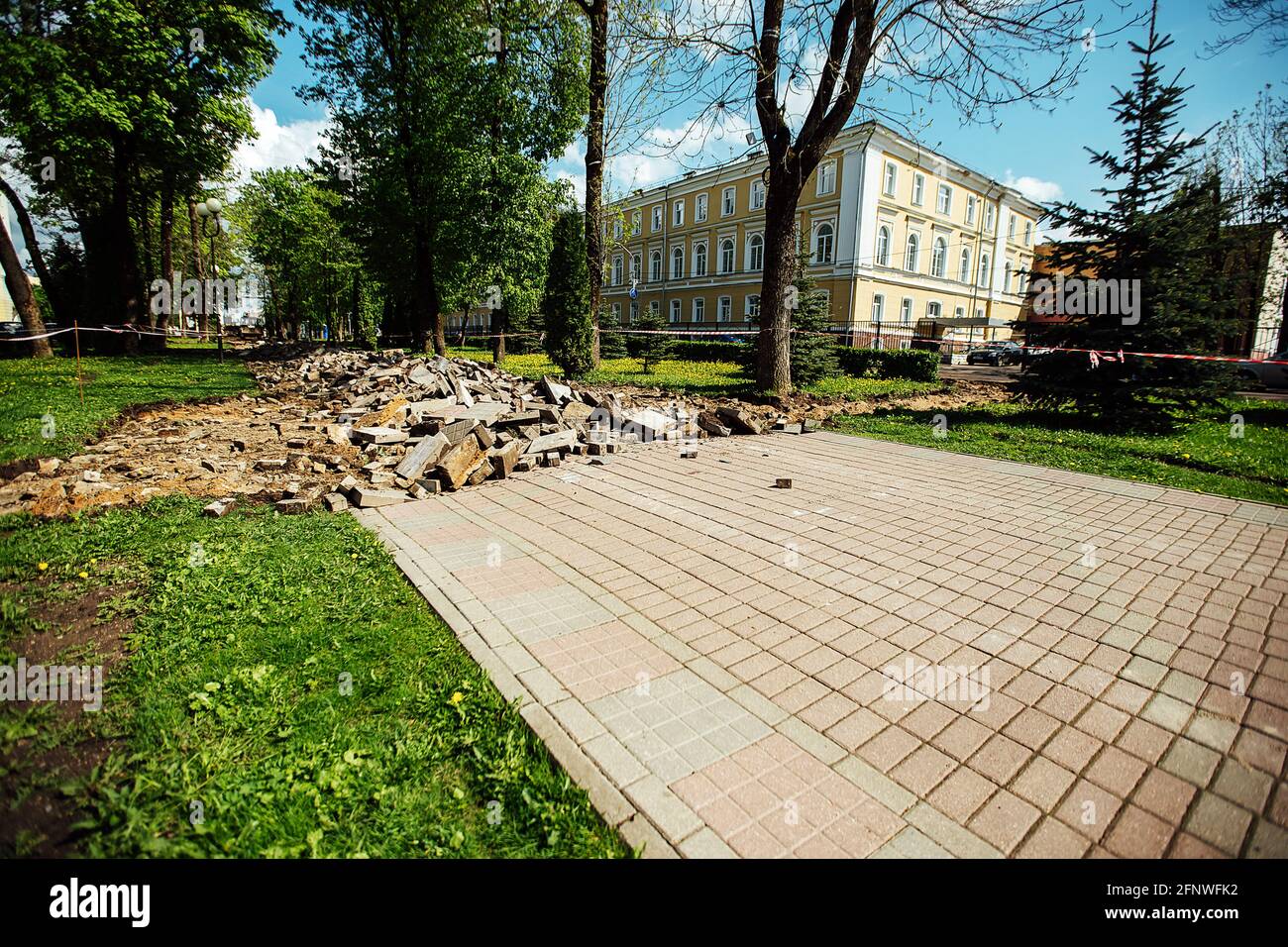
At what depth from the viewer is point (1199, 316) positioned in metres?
10.8

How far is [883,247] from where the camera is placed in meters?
40.0

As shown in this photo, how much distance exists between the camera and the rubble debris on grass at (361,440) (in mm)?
6383

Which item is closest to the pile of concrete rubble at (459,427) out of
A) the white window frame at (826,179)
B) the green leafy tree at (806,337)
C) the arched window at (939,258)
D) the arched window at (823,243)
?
the green leafy tree at (806,337)

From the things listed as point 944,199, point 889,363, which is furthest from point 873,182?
point 889,363

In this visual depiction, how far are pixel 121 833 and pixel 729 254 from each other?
165ft

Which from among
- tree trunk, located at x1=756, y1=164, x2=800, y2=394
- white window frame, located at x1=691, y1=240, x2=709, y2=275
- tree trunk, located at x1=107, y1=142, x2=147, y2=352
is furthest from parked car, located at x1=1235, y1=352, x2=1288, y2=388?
tree trunk, located at x1=107, y1=142, x2=147, y2=352

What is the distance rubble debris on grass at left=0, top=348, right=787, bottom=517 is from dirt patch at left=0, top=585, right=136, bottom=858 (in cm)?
205

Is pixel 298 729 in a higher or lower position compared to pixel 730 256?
lower

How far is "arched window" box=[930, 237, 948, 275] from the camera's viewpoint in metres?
44.1

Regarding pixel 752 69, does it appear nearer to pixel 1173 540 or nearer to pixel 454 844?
pixel 1173 540

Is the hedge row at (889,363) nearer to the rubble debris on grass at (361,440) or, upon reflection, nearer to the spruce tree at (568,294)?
the spruce tree at (568,294)

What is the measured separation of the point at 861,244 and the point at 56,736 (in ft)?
141

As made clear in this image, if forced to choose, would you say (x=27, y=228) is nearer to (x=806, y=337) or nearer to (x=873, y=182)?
(x=806, y=337)

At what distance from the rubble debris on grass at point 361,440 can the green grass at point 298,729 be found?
198 cm
